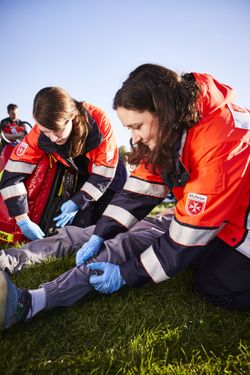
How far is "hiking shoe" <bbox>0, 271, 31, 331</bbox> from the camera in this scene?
1548 mm

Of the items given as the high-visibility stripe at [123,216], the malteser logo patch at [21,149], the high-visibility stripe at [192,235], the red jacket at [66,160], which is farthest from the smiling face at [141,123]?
the malteser logo patch at [21,149]

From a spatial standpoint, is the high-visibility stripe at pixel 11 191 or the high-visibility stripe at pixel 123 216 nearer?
the high-visibility stripe at pixel 123 216

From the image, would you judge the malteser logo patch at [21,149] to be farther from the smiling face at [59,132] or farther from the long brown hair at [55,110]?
the long brown hair at [55,110]

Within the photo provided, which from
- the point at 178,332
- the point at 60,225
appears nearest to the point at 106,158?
the point at 60,225

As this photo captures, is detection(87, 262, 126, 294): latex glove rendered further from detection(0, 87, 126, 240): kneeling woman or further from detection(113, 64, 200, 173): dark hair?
detection(0, 87, 126, 240): kneeling woman

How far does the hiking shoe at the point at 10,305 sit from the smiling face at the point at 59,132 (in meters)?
1.40

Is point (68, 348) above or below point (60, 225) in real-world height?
above

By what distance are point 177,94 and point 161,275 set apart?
1030 mm

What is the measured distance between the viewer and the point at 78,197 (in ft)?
10.6

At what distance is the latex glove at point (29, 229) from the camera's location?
3.00 meters

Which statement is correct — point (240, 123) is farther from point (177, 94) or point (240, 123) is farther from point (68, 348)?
point (68, 348)

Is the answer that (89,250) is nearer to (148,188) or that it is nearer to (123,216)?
(123,216)

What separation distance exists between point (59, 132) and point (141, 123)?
118cm

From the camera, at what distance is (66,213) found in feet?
10.5
